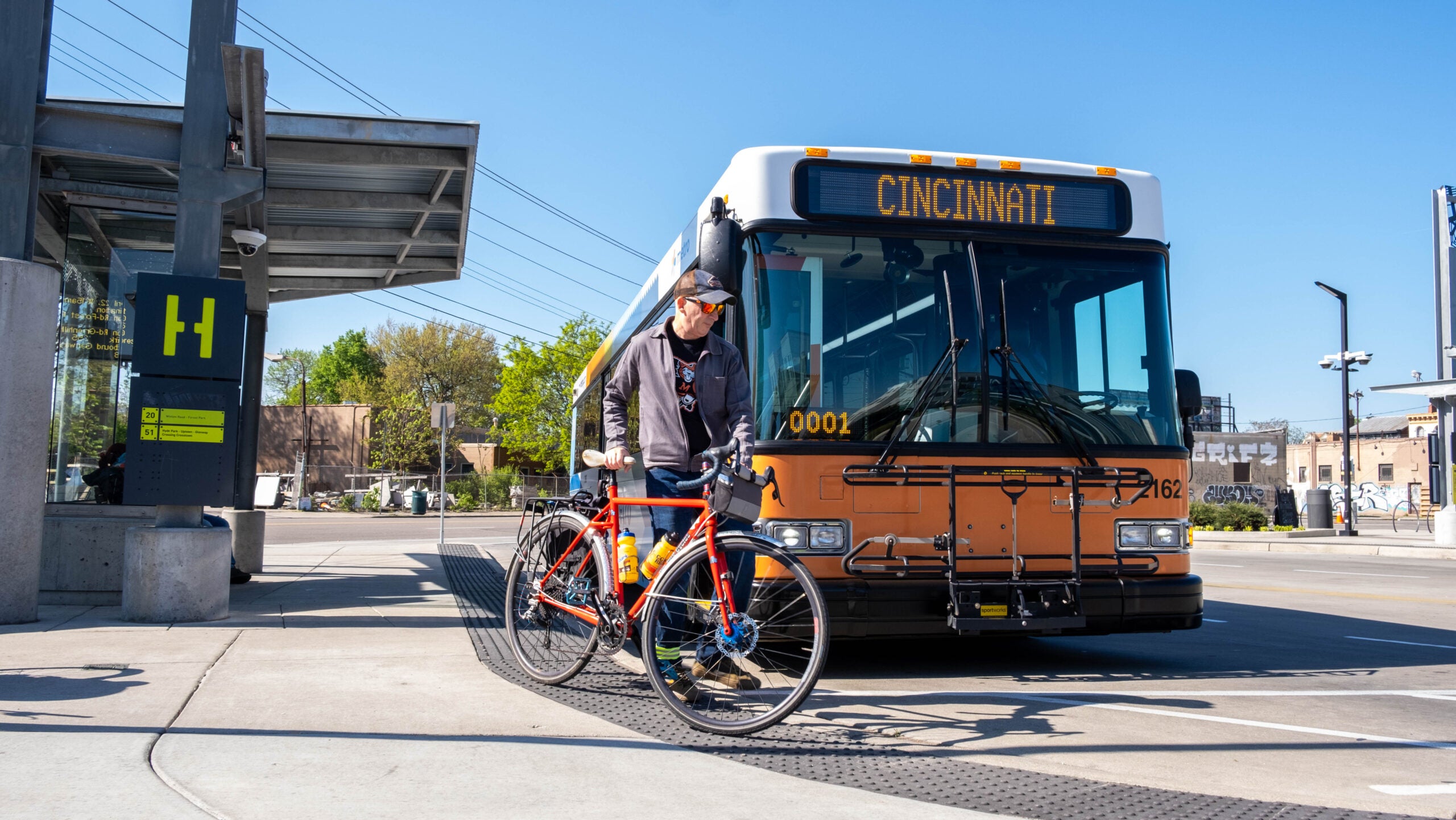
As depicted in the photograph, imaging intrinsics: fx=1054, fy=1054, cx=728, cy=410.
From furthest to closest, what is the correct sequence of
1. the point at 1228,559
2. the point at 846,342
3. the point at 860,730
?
1. the point at 1228,559
2. the point at 846,342
3. the point at 860,730

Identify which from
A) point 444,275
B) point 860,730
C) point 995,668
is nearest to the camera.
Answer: point 860,730

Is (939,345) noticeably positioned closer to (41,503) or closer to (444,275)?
(41,503)

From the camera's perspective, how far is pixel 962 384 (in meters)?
5.98

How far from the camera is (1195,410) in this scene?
6848 mm

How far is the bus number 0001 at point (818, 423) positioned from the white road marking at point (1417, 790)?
291cm

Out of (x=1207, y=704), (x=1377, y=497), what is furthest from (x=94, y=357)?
(x=1377, y=497)

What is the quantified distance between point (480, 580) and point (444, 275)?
4.33 metres

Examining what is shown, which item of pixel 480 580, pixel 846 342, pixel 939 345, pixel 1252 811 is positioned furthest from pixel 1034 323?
pixel 480 580

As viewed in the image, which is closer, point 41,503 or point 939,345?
point 939,345

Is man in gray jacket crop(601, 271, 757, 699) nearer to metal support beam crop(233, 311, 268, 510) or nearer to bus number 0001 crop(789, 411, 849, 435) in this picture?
bus number 0001 crop(789, 411, 849, 435)

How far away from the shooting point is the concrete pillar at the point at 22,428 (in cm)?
742

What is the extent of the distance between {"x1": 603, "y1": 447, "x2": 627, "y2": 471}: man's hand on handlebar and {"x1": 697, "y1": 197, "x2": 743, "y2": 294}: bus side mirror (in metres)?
1.08

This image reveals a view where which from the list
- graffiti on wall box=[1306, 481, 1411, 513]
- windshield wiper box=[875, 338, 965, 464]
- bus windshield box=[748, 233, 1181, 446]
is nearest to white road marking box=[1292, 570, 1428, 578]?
bus windshield box=[748, 233, 1181, 446]

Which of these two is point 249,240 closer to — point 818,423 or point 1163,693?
point 818,423
